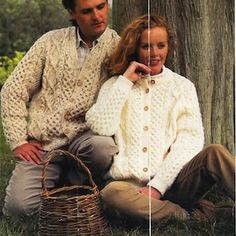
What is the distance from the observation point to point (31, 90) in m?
1.86

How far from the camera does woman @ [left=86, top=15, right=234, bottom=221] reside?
1691mm

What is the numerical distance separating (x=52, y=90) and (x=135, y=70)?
26 centimetres

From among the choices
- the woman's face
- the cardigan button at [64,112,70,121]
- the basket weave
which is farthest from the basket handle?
the woman's face

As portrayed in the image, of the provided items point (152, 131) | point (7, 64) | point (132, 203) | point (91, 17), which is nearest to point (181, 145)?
point (152, 131)

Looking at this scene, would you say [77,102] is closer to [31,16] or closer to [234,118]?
[31,16]

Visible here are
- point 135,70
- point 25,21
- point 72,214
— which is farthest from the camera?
point 25,21

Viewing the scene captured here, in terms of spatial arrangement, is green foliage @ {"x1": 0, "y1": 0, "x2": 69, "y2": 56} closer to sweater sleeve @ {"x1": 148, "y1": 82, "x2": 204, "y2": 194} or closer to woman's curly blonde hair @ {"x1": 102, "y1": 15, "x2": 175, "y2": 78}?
woman's curly blonde hair @ {"x1": 102, "y1": 15, "x2": 175, "y2": 78}

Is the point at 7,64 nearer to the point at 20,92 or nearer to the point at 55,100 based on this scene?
the point at 20,92

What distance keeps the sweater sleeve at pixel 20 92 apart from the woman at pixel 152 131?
0.74ft

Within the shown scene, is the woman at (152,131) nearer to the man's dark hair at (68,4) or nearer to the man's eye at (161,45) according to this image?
the man's eye at (161,45)

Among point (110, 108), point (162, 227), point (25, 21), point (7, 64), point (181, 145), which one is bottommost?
point (162, 227)

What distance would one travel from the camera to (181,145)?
169 cm

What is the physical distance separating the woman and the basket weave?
5 cm

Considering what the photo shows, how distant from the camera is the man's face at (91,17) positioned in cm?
175
